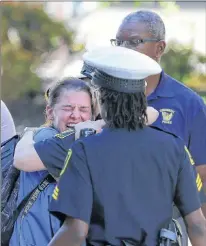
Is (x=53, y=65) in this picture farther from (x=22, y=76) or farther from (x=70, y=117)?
(x=70, y=117)

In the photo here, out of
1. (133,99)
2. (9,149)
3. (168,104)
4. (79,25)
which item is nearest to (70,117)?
(9,149)

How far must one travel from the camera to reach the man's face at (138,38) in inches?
162

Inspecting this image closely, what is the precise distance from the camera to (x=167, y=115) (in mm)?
3984

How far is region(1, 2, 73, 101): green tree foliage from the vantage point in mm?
14852

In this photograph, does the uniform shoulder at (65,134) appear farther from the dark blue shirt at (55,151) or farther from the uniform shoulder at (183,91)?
the uniform shoulder at (183,91)

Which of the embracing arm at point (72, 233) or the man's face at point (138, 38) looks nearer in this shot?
the embracing arm at point (72, 233)

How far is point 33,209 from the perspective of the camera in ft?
10.3

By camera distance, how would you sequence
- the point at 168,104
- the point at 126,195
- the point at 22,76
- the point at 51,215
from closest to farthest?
the point at 126,195 < the point at 51,215 < the point at 168,104 < the point at 22,76

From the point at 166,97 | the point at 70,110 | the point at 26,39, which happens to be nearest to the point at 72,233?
the point at 70,110

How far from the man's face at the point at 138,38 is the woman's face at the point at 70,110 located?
76 cm

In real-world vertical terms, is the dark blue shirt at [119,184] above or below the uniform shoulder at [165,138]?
below

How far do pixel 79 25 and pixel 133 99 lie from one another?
Result: 1317cm

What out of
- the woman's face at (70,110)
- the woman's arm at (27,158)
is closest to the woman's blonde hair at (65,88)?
the woman's face at (70,110)

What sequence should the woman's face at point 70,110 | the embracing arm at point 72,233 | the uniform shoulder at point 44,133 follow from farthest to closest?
the woman's face at point 70,110
the uniform shoulder at point 44,133
the embracing arm at point 72,233
